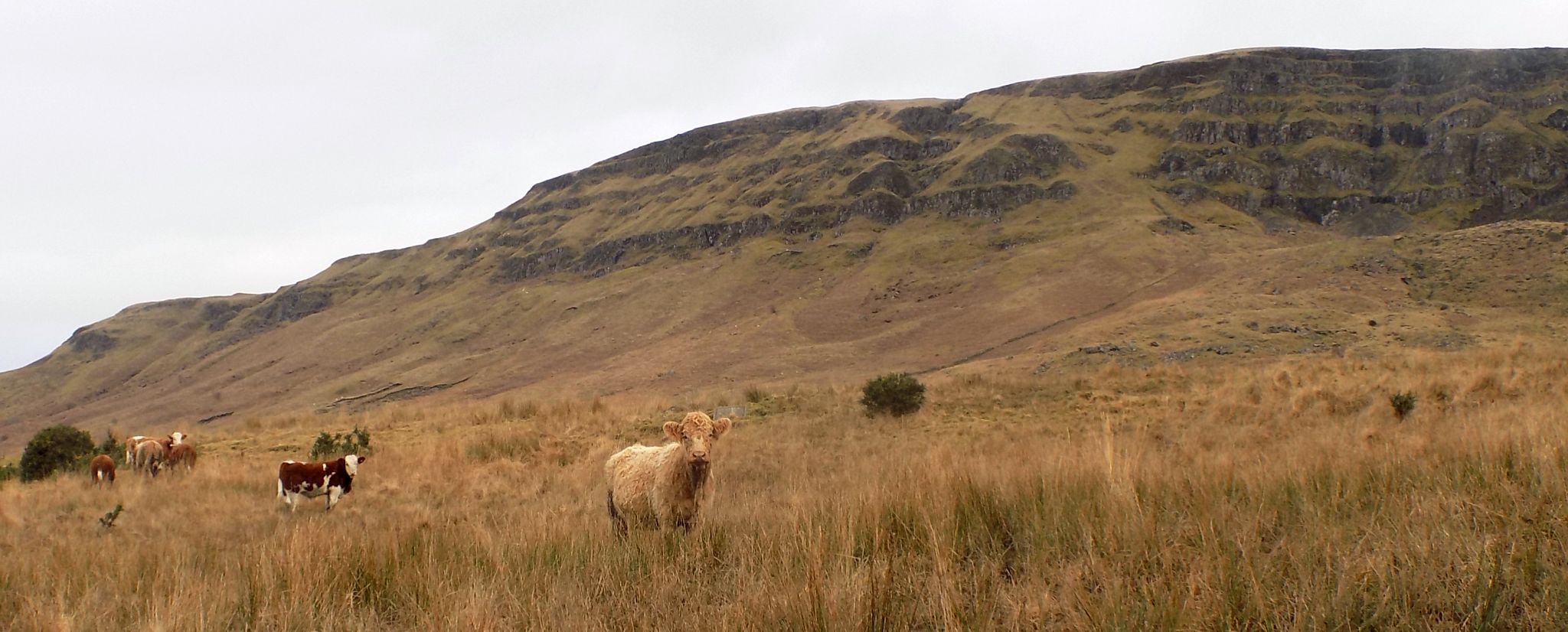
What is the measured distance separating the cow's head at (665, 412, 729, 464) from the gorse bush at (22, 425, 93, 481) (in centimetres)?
1741

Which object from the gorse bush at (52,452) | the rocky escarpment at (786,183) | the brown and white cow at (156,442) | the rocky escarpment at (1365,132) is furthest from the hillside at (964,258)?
the brown and white cow at (156,442)

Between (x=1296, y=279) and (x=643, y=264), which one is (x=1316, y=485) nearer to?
(x=1296, y=279)

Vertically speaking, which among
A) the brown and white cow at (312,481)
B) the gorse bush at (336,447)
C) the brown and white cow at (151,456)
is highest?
the brown and white cow at (151,456)

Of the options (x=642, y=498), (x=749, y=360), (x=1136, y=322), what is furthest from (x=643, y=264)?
(x=642, y=498)

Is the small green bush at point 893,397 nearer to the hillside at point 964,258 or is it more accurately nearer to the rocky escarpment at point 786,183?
the hillside at point 964,258

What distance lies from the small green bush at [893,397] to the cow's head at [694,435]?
11.3 m

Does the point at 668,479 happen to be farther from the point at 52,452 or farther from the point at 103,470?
the point at 52,452

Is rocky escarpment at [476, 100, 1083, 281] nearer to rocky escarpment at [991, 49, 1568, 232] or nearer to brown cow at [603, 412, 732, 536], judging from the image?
rocky escarpment at [991, 49, 1568, 232]

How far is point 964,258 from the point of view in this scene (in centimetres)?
6366

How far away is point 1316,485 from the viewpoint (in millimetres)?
4777

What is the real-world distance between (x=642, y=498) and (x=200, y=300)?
137019 mm

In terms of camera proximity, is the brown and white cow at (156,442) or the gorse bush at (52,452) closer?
the brown and white cow at (156,442)

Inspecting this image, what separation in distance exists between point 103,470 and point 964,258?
57.8 metres

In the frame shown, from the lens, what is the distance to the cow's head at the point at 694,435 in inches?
250
